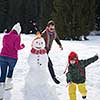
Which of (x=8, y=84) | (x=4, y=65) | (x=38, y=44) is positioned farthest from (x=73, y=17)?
(x=4, y=65)

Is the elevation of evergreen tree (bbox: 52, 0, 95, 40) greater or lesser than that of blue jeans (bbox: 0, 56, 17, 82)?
greater

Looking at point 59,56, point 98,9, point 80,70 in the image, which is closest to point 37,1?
point 98,9

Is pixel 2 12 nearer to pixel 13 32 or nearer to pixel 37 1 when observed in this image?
pixel 37 1

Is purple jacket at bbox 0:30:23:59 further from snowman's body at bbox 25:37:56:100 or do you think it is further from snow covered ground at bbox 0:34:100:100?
snow covered ground at bbox 0:34:100:100

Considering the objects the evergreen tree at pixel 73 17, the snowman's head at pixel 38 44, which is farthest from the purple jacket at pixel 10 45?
the evergreen tree at pixel 73 17

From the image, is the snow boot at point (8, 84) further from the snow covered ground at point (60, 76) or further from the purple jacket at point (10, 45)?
the purple jacket at point (10, 45)

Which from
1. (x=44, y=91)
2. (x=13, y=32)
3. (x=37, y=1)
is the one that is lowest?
(x=44, y=91)

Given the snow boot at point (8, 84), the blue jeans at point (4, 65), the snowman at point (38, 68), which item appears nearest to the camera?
the blue jeans at point (4, 65)

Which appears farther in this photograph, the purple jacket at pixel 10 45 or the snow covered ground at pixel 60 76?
the purple jacket at pixel 10 45

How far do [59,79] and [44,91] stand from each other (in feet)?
4.84

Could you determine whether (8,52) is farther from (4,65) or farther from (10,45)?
(4,65)

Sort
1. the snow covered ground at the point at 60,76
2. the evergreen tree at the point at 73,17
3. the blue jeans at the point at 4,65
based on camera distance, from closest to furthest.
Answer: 1. the snow covered ground at the point at 60,76
2. the blue jeans at the point at 4,65
3. the evergreen tree at the point at 73,17

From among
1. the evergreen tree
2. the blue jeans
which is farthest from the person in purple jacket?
the evergreen tree

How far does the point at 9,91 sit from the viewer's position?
823 cm
